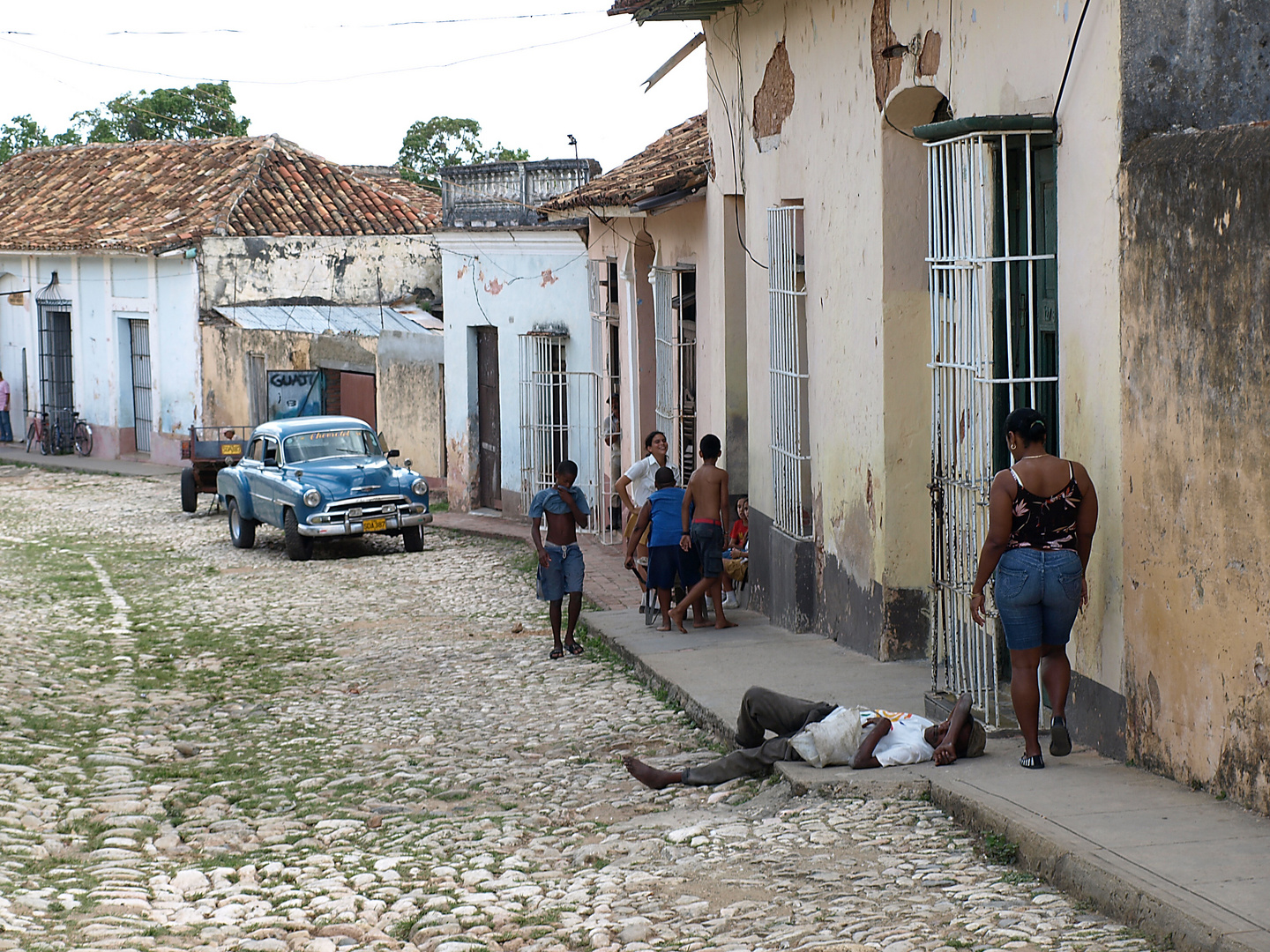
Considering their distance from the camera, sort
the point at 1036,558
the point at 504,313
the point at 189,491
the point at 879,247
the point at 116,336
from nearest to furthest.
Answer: the point at 1036,558 → the point at 879,247 → the point at 504,313 → the point at 189,491 → the point at 116,336

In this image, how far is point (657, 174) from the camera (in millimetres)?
13750

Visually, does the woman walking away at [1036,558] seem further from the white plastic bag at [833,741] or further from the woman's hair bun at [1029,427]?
the white plastic bag at [833,741]

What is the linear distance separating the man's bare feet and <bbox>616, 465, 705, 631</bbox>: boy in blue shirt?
370cm

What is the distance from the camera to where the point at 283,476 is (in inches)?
647

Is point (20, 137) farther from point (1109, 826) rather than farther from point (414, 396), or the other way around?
point (1109, 826)

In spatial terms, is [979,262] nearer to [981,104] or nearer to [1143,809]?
[981,104]

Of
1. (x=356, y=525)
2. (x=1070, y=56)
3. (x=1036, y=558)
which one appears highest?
(x=1070, y=56)

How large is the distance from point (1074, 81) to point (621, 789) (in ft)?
12.3

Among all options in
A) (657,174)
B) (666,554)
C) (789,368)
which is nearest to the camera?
(789,368)

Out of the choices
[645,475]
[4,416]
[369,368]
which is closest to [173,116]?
[4,416]

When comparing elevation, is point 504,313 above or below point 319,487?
above

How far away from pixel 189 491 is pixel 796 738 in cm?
1478

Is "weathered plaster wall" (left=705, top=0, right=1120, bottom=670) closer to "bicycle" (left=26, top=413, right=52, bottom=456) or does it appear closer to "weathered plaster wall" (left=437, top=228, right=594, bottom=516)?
"weathered plaster wall" (left=437, top=228, right=594, bottom=516)

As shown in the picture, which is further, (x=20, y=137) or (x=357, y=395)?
(x=20, y=137)
